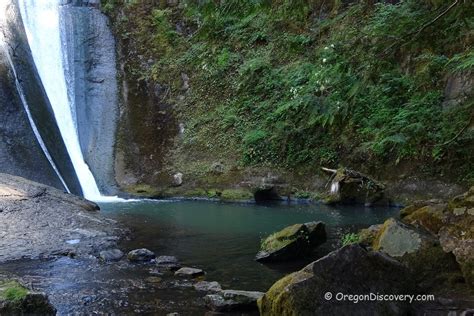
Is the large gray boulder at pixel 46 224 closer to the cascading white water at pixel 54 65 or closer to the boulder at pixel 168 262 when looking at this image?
the boulder at pixel 168 262

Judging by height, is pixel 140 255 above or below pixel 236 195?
above

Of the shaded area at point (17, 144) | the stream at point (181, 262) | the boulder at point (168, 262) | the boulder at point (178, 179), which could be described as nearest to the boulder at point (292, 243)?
the stream at point (181, 262)

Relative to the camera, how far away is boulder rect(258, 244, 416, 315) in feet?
14.8

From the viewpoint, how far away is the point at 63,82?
22203 millimetres

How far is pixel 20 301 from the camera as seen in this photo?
454 cm

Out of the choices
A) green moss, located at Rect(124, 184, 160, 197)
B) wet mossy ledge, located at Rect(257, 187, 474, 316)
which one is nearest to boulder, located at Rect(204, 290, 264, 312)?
wet mossy ledge, located at Rect(257, 187, 474, 316)

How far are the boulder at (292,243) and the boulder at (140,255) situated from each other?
1.80 m

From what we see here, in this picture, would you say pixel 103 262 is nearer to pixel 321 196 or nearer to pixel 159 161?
pixel 321 196

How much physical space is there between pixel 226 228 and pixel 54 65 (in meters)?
15.3

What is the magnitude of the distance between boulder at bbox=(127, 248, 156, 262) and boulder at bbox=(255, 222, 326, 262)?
180 cm

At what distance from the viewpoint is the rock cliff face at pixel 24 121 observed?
53.9ft

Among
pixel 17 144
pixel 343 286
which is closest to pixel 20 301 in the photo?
pixel 343 286

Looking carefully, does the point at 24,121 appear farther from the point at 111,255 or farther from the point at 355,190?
the point at 355,190

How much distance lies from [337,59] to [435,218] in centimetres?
282
